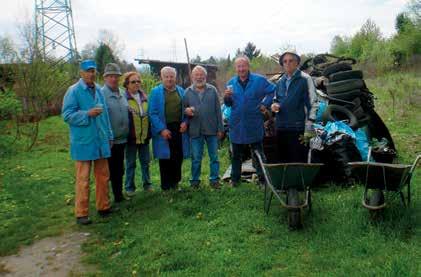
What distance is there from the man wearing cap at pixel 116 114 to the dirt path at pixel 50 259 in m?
1.09

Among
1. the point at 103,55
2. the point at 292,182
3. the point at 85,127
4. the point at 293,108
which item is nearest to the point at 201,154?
the point at 293,108

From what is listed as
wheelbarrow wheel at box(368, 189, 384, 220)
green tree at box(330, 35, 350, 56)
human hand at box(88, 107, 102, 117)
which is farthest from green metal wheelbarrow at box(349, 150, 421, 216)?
green tree at box(330, 35, 350, 56)

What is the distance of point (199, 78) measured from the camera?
5840 mm

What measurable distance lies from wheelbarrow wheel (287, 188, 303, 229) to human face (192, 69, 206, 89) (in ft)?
7.03

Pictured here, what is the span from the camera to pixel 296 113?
17.7 feet

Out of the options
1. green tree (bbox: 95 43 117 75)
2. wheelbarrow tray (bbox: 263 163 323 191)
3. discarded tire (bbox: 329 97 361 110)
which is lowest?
wheelbarrow tray (bbox: 263 163 323 191)

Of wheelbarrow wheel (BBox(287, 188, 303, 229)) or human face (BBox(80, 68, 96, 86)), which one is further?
human face (BBox(80, 68, 96, 86))

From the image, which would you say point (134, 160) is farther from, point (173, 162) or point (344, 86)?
point (344, 86)

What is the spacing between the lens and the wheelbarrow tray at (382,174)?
12.8 feet

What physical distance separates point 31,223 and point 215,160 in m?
2.59

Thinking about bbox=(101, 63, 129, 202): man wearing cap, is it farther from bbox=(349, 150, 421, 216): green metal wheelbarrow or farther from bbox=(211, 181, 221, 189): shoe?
bbox=(349, 150, 421, 216): green metal wheelbarrow

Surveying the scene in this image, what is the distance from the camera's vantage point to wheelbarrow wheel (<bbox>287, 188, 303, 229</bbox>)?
4.30 m

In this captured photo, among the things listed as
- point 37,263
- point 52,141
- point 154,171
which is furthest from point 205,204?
point 52,141

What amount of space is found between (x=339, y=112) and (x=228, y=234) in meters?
3.18
